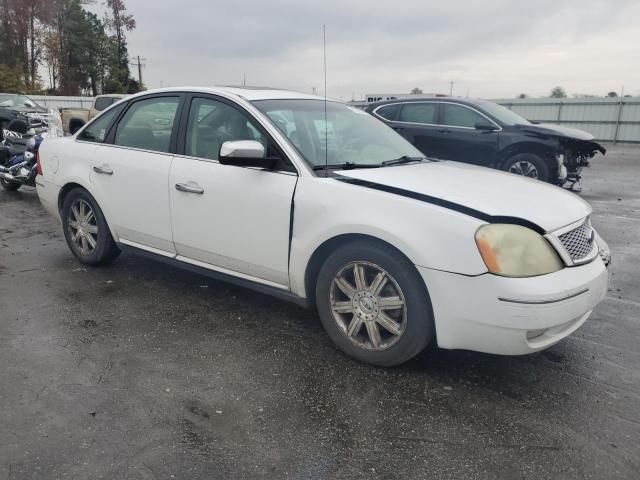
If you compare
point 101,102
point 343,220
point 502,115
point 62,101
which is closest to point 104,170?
point 343,220

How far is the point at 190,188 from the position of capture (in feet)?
12.4

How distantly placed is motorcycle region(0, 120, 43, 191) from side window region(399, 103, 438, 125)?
20.7 ft

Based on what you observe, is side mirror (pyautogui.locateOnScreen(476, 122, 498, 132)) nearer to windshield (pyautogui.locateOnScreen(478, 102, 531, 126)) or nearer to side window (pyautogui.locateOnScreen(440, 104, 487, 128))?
side window (pyautogui.locateOnScreen(440, 104, 487, 128))

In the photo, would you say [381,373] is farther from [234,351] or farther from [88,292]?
[88,292]

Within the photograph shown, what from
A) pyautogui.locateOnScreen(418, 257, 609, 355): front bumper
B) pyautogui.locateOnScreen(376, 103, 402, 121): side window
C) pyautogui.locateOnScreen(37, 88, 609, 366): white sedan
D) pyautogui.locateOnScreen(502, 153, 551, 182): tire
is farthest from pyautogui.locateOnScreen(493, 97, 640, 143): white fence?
pyautogui.locateOnScreen(418, 257, 609, 355): front bumper

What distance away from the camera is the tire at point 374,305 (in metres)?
2.87

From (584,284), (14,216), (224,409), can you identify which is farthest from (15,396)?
(14,216)

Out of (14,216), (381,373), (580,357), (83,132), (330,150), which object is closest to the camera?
(381,373)

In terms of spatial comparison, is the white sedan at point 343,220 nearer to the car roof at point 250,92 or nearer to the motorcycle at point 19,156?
the car roof at point 250,92

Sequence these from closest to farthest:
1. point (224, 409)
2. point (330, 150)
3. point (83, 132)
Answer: point (224, 409)
point (330, 150)
point (83, 132)

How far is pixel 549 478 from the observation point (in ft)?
7.25

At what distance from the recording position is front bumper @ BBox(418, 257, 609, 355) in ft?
8.60

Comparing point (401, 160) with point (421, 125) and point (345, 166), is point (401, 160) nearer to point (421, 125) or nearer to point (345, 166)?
point (345, 166)

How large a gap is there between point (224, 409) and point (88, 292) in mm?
2199
